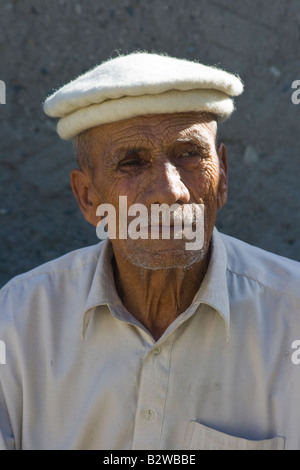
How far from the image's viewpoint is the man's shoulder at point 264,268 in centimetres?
249

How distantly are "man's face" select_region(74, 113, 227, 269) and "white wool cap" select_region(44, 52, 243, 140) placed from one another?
2.1 inches

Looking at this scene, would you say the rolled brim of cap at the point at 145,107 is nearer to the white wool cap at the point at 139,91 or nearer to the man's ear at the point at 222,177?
the white wool cap at the point at 139,91

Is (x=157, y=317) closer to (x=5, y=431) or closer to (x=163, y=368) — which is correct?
(x=163, y=368)

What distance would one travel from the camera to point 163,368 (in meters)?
2.34

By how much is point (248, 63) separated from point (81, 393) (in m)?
2.05

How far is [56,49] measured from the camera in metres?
3.61

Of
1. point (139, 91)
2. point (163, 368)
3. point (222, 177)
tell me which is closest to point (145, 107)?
point (139, 91)

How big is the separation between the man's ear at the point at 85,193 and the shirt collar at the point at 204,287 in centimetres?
14

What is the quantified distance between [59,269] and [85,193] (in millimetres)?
313

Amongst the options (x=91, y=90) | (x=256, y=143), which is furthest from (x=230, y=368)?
(x=256, y=143)

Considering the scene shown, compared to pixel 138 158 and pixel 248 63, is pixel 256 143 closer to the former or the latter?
pixel 248 63

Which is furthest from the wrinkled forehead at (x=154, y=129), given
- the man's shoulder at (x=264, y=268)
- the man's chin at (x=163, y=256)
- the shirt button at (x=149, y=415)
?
the shirt button at (x=149, y=415)

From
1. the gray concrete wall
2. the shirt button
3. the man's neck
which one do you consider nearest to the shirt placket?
the shirt button

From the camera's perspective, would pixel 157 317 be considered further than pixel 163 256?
Yes
